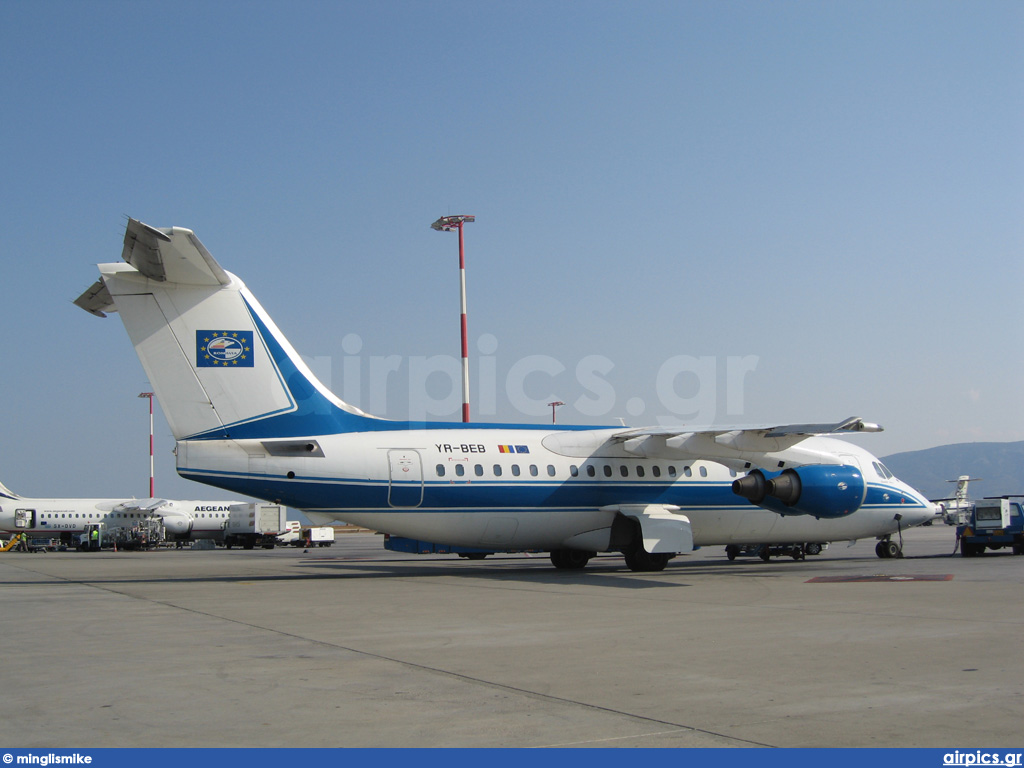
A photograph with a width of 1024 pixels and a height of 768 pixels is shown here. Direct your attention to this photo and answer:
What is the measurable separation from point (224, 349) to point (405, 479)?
4.56m

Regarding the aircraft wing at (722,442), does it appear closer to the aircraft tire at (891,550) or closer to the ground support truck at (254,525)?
the aircraft tire at (891,550)

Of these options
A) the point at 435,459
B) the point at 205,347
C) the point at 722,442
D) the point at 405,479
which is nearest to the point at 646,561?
the point at 722,442

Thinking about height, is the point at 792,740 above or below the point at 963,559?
above

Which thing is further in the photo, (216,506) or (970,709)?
(216,506)

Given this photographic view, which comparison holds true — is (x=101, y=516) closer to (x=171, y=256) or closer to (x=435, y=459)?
(x=435, y=459)

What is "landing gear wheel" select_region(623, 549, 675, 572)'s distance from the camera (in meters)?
21.5

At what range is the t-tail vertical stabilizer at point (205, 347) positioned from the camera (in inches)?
683

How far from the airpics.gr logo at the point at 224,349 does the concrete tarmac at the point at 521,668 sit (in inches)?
180

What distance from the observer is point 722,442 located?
66.7 ft

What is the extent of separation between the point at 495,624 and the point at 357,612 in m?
2.61

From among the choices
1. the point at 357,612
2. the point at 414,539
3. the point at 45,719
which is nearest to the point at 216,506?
the point at 414,539

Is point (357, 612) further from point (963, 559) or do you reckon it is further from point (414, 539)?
point (963, 559)

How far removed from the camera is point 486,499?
20.0 meters
